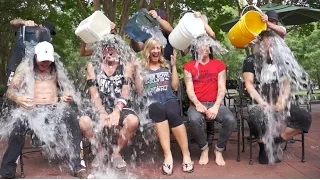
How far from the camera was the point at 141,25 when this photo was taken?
15.8 ft

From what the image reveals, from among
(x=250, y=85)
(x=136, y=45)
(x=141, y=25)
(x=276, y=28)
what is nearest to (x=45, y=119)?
(x=136, y=45)

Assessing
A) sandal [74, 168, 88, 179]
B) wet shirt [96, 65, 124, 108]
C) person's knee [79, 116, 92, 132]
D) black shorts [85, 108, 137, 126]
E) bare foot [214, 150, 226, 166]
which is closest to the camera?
sandal [74, 168, 88, 179]

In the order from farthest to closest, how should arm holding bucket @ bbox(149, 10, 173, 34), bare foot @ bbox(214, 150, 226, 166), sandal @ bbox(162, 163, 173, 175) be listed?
1. arm holding bucket @ bbox(149, 10, 173, 34)
2. bare foot @ bbox(214, 150, 226, 166)
3. sandal @ bbox(162, 163, 173, 175)

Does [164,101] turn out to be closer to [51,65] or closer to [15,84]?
[51,65]

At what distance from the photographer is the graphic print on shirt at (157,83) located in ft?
14.1

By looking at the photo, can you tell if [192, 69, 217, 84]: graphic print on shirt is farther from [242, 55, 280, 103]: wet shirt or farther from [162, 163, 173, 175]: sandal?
[162, 163, 173, 175]: sandal

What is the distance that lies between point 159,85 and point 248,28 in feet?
3.98

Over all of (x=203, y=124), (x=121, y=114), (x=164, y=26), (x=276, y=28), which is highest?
(x=164, y=26)

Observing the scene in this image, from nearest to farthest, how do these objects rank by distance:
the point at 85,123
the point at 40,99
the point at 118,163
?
the point at 85,123
the point at 118,163
the point at 40,99

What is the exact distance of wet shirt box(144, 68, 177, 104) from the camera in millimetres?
4273

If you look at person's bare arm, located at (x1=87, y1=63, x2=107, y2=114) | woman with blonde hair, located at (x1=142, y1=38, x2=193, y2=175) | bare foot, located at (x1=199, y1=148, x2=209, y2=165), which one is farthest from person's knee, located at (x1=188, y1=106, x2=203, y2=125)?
person's bare arm, located at (x1=87, y1=63, x2=107, y2=114)

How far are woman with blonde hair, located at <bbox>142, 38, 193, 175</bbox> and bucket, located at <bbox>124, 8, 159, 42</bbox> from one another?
0.50m

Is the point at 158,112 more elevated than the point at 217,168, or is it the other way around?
the point at 158,112

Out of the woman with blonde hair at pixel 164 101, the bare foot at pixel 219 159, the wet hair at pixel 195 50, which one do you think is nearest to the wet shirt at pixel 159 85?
the woman with blonde hair at pixel 164 101
